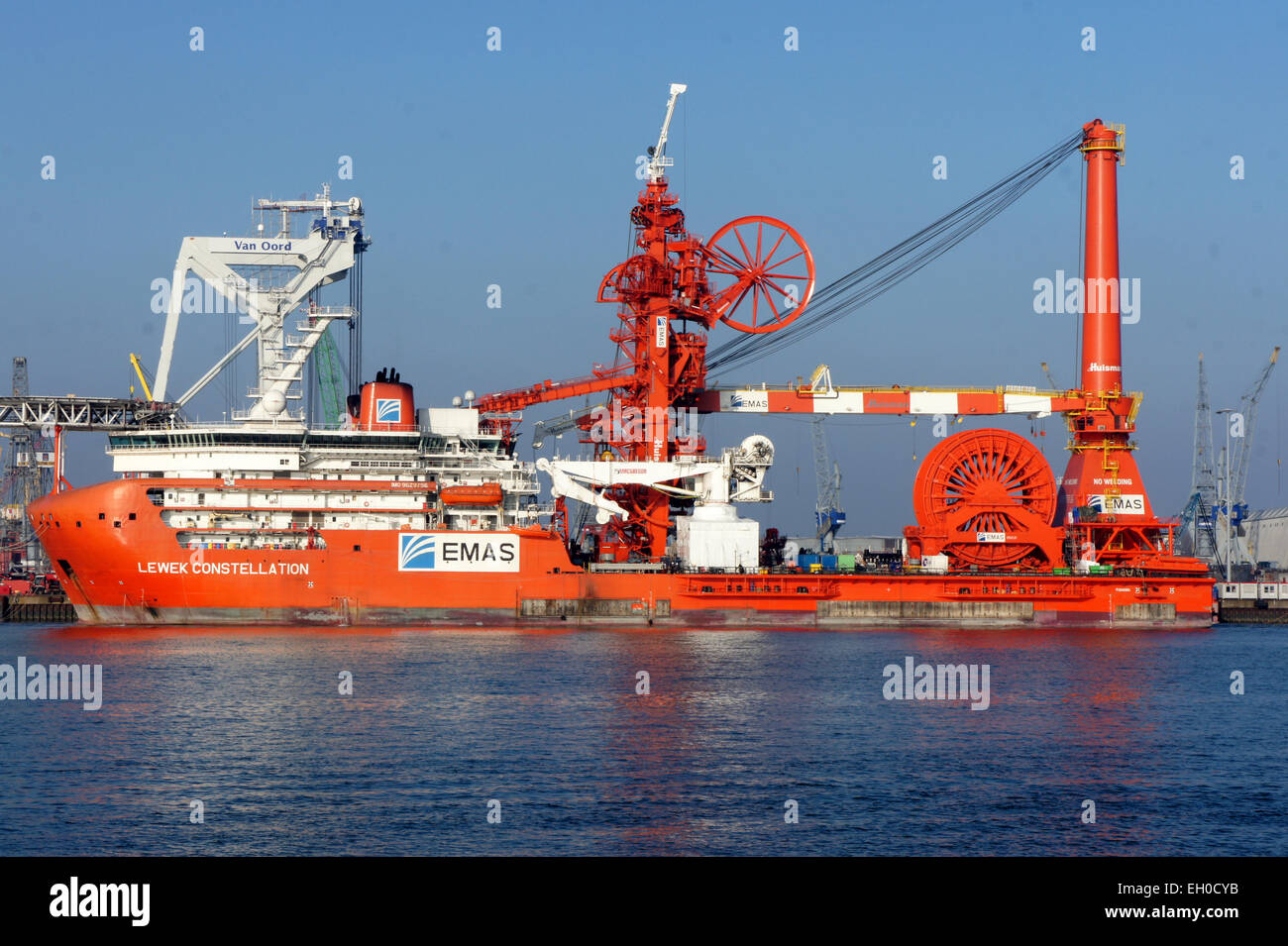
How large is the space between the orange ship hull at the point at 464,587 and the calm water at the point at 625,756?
6.44 m

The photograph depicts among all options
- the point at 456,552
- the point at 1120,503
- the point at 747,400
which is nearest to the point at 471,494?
the point at 456,552

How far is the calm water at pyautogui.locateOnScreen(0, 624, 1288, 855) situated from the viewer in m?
19.6

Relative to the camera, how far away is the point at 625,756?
25.2 meters

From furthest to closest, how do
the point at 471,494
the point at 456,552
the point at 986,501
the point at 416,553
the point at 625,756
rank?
the point at 986,501, the point at 471,494, the point at 456,552, the point at 416,553, the point at 625,756

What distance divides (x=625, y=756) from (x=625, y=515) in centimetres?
2935

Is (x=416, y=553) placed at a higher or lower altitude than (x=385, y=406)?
lower

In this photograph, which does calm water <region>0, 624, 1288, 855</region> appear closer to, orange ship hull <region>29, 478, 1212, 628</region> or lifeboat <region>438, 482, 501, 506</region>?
orange ship hull <region>29, 478, 1212, 628</region>

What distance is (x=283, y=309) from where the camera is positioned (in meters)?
56.8

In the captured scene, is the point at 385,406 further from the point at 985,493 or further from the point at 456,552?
the point at 985,493

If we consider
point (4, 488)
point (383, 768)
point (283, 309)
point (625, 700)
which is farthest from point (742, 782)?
point (4, 488)

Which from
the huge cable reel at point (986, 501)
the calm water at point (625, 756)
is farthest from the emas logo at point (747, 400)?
the calm water at point (625, 756)
